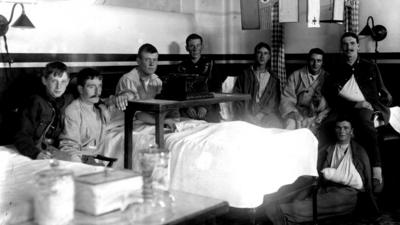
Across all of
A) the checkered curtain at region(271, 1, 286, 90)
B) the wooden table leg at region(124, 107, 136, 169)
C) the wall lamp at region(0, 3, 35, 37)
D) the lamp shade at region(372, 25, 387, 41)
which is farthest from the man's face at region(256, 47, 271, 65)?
the wall lamp at region(0, 3, 35, 37)

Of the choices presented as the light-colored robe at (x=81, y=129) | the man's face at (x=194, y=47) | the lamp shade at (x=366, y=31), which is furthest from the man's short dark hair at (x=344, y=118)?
the light-colored robe at (x=81, y=129)

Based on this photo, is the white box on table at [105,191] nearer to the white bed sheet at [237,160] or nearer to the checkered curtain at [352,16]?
the white bed sheet at [237,160]

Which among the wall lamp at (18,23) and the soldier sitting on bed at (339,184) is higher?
the wall lamp at (18,23)

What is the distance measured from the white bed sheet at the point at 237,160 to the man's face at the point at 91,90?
20.4 inches

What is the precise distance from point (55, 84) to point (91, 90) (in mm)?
392

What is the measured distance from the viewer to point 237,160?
335cm

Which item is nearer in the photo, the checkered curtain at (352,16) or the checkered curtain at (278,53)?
the checkered curtain at (352,16)

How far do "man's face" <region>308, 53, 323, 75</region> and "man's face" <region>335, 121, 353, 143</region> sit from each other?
3.20 feet

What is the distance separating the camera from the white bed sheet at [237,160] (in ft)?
11.0

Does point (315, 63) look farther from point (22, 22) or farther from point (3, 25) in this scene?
point (3, 25)

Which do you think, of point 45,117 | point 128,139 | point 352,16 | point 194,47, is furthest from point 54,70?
point 352,16

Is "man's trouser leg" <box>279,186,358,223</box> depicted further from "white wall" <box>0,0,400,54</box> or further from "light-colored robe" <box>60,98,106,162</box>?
"white wall" <box>0,0,400,54</box>

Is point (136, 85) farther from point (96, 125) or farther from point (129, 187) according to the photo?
point (129, 187)

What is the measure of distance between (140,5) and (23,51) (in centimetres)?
183
